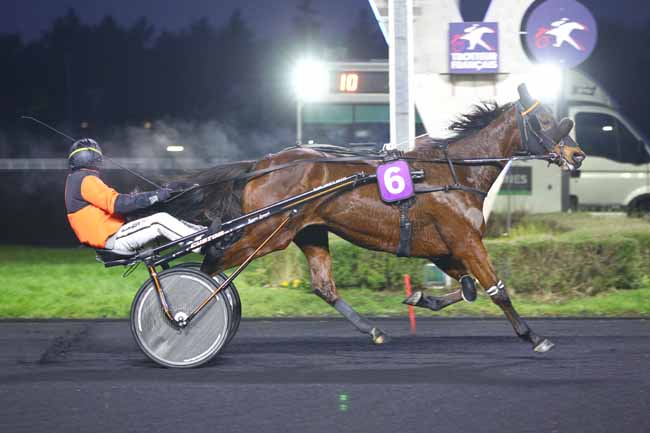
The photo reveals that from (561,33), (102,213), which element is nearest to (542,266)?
(561,33)

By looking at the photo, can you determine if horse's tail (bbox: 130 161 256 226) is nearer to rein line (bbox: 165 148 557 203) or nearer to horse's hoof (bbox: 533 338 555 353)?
rein line (bbox: 165 148 557 203)

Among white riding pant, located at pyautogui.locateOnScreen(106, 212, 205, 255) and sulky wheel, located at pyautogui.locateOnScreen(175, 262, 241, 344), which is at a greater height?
white riding pant, located at pyautogui.locateOnScreen(106, 212, 205, 255)

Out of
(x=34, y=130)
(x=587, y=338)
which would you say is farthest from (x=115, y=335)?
(x=34, y=130)

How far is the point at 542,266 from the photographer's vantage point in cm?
990

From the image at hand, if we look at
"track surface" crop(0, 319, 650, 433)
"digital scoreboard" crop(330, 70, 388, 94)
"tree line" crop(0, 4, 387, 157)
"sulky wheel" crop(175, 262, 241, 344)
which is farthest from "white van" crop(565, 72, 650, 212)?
"tree line" crop(0, 4, 387, 157)

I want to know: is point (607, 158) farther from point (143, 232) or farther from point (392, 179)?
point (143, 232)

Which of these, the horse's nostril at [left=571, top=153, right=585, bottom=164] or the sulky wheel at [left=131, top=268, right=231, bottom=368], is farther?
the horse's nostril at [left=571, top=153, right=585, bottom=164]

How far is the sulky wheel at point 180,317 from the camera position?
6.66 meters

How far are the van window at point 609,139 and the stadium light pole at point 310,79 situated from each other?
538 centimetres

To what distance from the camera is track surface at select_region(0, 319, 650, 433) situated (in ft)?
17.1

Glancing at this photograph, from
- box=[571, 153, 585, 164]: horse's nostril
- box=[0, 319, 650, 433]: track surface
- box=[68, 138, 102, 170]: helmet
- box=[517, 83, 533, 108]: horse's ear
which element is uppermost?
box=[517, 83, 533, 108]: horse's ear

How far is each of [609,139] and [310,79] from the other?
6.20 m

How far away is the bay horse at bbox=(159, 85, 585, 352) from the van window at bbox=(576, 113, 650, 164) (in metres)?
11.9

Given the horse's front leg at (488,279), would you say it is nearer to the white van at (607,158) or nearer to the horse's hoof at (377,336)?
the horse's hoof at (377,336)
